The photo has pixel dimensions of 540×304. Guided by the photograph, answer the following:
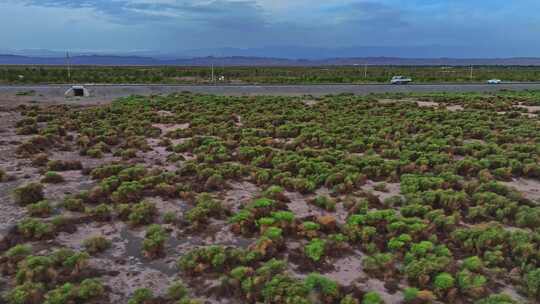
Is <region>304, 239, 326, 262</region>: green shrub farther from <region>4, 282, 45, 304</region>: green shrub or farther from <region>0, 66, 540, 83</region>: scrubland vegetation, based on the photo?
<region>0, 66, 540, 83</region>: scrubland vegetation

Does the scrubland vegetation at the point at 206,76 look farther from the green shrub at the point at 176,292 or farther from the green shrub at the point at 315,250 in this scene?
the green shrub at the point at 176,292

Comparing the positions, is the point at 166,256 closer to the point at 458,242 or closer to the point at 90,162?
the point at 458,242

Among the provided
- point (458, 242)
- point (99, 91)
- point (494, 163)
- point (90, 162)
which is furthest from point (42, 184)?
point (99, 91)

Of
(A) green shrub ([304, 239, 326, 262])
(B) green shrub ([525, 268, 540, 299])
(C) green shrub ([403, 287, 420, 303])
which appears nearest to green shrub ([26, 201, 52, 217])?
(A) green shrub ([304, 239, 326, 262])

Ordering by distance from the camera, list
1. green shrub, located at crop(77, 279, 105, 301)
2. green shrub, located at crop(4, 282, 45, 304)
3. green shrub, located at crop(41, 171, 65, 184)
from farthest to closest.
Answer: green shrub, located at crop(41, 171, 65, 184) < green shrub, located at crop(77, 279, 105, 301) < green shrub, located at crop(4, 282, 45, 304)

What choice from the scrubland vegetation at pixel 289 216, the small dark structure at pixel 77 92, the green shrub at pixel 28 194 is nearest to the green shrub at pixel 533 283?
the scrubland vegetation at pixel 289 216

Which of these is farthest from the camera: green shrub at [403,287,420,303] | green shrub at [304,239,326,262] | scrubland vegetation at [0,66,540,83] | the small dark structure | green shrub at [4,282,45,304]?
scrubland vegetation at [0,66,540,83]

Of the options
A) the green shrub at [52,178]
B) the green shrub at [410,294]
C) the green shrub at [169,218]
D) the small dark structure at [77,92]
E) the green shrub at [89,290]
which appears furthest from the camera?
the small dark structure at [77,92]

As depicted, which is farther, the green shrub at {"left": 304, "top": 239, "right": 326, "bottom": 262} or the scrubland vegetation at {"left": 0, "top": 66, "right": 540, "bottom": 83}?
the scrubland vegetation at {"left": 0, "top": 66, "right": 540, "bottom": 83}

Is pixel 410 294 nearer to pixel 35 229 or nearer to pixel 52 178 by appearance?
pixel 35 229
